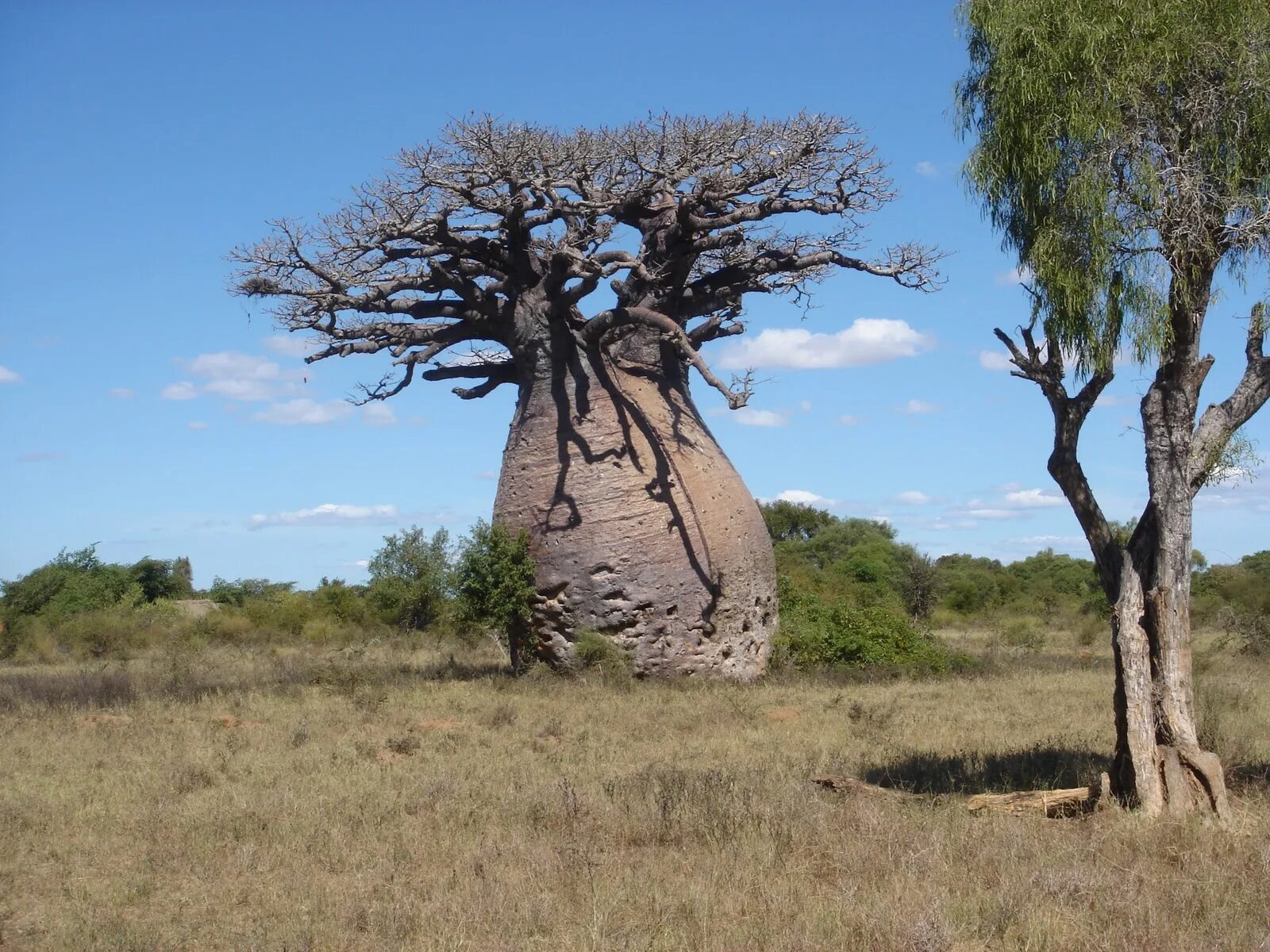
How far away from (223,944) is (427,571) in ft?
57.8

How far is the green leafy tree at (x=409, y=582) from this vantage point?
70.6ft

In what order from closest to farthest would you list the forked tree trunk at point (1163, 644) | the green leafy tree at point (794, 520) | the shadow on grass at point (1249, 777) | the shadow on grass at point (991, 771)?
the forked tree trunk at point (1163, 644), the shadow on grass at point (1249, 777), the shadow on grass at point (991, 771), the green leafy tree at point (794, 520)

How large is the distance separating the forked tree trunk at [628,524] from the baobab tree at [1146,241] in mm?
6065

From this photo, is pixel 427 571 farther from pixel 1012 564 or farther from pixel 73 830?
pixel 1012 564

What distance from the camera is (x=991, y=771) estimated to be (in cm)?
725

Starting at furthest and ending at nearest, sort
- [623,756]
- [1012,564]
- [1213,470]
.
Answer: [1012,564] < [623,756] < [1213,470]

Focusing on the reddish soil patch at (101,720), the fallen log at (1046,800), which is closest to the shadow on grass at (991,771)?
the fallen log at (1046,800)

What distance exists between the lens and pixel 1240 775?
6.79 metres

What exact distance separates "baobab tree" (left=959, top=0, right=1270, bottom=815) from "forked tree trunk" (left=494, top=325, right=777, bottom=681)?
6.07 metres

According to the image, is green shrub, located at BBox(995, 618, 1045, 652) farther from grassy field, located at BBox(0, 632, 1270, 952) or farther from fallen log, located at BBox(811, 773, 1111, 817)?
fallen log, located at BBox(811, 773, 1111, 817)

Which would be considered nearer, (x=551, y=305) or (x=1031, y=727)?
(x=1031, y=727)

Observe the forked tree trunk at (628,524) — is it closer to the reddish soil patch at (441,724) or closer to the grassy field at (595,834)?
the grassy field at (595,834)

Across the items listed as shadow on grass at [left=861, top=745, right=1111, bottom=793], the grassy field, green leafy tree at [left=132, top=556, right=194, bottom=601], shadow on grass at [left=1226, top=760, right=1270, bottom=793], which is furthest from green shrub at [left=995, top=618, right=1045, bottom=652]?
green leafy tree at [left=132, top=556, right=194, bottom=601]

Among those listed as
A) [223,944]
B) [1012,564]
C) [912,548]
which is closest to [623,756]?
[223,944]
